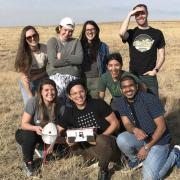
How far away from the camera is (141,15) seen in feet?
20.7

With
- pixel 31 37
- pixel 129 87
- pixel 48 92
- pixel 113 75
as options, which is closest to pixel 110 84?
pixel 113 75

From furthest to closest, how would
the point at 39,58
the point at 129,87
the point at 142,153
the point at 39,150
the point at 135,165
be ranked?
the point at 39,58 < the point at 39,150 < the point at 135,165 < the point at 142,153 < the point at 129,87

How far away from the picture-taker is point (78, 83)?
17.8 ft

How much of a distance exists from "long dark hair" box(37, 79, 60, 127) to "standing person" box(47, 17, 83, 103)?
499 millimetres

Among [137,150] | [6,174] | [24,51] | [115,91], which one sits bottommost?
[6,174]

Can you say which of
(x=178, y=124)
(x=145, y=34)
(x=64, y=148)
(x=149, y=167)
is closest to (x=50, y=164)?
(x=64, y=148)

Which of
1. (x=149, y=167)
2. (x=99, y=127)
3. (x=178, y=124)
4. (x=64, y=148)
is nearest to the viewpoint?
(x=149, y=167)

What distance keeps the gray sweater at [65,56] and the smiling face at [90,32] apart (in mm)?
196

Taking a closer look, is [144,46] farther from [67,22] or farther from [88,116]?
[88,116]

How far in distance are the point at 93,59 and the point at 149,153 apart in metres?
1.95

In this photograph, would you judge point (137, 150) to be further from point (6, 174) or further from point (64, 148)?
point (6, 174)

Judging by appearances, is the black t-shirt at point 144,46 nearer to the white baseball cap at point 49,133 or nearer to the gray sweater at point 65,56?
the gray sweater at point 65,56

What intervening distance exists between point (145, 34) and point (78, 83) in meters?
1.60

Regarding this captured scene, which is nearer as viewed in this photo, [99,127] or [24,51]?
[99,127]
